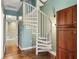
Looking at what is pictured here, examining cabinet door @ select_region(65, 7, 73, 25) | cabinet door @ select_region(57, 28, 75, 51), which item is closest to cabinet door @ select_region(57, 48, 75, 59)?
cabinet door @ select_region(57, 28, 75, 51)

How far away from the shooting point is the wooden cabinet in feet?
9.57

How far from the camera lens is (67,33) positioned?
3180mm

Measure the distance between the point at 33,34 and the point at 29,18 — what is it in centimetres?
112

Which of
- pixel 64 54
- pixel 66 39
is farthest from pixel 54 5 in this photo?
pixel 64 54

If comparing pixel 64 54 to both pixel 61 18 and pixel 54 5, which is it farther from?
pixel 54 5

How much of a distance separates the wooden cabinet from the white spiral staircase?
3.12 metres

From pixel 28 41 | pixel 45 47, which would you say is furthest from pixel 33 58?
pixel 28 41

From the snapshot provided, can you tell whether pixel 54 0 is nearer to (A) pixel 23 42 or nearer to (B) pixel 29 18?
(B) pixel 29 18

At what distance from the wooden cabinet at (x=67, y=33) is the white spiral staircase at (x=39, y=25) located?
3121 millimetres

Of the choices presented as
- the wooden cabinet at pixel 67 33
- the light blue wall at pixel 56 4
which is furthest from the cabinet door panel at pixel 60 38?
the light blue wall at pixel 56 4

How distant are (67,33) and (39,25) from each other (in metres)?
4.48

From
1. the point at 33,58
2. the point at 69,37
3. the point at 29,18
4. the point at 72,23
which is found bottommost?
the point at 33,58

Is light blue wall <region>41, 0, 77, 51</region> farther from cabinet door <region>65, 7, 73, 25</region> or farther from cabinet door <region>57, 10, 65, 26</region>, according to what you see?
cabinet door <region>65, 7, 73, 25</region>

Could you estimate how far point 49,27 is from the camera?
6.79m
